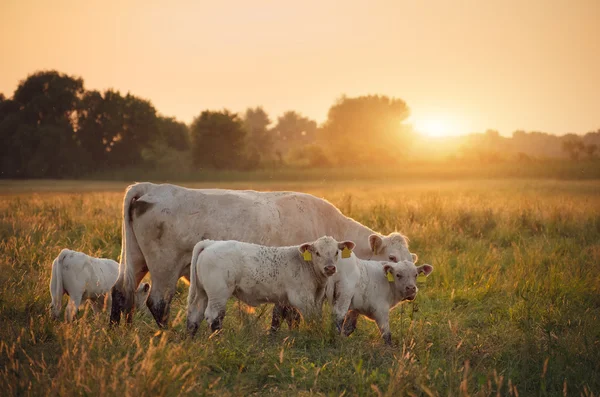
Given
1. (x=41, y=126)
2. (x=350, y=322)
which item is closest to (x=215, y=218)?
(x=350, y=322)

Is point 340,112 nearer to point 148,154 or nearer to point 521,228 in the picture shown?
point 148,154

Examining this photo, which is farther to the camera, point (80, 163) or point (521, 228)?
point (80, 163)

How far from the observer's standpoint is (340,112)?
76750 millimetres

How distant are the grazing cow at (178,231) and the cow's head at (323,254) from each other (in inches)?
39.2

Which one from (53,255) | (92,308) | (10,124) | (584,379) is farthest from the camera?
(10,124)

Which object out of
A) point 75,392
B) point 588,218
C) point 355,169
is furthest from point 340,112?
point 75,392

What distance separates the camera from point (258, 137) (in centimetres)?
7250

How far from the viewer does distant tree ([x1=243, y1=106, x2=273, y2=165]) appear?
2251 inches

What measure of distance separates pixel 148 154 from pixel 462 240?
38.4 m

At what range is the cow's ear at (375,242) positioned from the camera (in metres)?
7.64

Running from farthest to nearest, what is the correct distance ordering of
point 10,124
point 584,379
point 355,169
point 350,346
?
point 355,169
point 10,124
point 350,346
point 584,379

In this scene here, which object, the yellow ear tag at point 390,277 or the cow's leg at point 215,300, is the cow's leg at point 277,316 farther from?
the yellow ear tag at point 390,277

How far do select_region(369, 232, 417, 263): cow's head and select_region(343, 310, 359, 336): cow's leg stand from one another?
107 centimetres

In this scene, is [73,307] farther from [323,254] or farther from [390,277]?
[390,277]
